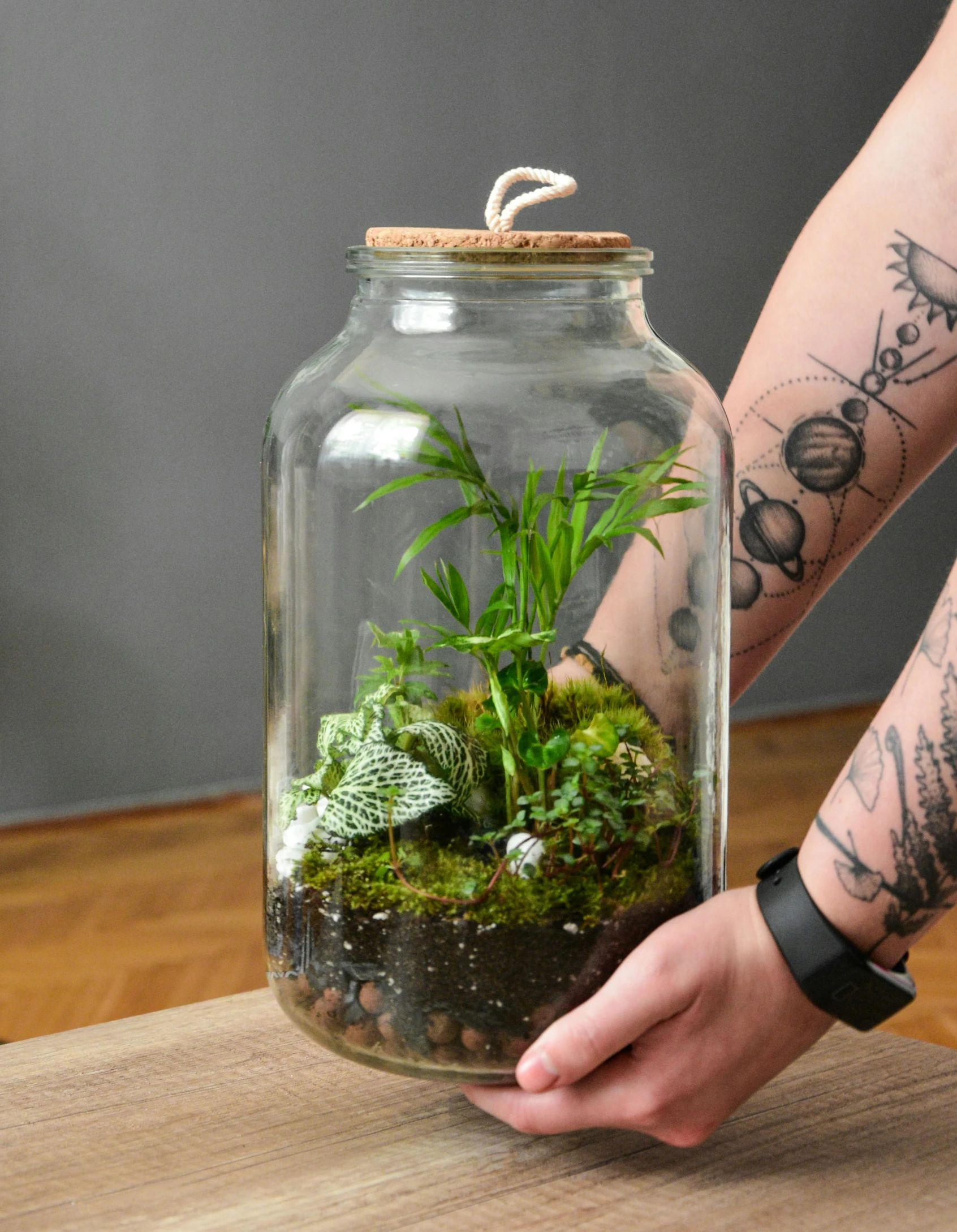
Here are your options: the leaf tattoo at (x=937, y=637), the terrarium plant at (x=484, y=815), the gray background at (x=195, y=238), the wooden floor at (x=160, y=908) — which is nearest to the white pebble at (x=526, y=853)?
the terrarium plant at (x=484, y=815)

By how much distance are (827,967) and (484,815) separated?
0.63 feet

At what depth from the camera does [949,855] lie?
2.31 feet

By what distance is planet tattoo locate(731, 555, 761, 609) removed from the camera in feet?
3.11

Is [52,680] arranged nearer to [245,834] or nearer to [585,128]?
[245,834]

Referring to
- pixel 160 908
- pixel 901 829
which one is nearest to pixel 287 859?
pixel 901 829

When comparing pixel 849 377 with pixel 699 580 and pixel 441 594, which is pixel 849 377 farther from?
pixel 441 594

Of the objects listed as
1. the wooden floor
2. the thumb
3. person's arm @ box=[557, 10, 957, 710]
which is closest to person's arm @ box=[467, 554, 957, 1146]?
the thumb

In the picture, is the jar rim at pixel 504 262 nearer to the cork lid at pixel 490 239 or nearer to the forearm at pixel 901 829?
the cork lid at pixel 490 239

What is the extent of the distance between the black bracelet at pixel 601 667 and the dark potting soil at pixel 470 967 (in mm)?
127

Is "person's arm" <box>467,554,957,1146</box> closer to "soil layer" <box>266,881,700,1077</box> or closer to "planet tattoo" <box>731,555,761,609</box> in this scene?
"soil layer" <box>266,881,700,1077</box>

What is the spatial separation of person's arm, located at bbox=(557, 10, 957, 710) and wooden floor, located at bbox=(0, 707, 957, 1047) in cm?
128

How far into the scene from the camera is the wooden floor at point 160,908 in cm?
234

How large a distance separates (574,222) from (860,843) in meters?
3.30

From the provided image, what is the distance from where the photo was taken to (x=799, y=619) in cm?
100
